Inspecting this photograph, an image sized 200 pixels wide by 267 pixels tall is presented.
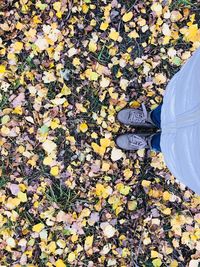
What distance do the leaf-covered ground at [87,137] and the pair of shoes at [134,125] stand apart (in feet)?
0.17

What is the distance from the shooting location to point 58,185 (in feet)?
7.31

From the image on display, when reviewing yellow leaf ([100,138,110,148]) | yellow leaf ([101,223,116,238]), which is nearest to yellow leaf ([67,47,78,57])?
yellow leaf ([100,138,110,148])

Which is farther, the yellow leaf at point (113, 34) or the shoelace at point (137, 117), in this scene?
the yellow leaf at point (113, 34)

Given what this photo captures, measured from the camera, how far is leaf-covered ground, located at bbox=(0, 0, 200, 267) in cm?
221

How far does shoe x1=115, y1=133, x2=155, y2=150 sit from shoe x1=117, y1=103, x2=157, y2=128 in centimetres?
5

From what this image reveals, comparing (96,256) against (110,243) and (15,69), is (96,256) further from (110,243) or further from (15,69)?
(15,69)


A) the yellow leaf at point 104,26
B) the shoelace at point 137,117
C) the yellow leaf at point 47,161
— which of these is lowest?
the yellow leaf at point 47,161

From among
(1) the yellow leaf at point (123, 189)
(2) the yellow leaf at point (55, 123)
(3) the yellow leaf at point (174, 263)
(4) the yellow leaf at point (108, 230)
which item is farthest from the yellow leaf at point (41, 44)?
(3) the yellow leaf at point (174, 263)

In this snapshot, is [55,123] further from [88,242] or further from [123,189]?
[88,242]

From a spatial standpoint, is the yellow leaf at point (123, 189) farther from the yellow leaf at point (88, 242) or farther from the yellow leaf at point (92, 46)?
the yellow leaf at point (92, 46)

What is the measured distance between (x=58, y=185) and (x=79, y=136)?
0.25m

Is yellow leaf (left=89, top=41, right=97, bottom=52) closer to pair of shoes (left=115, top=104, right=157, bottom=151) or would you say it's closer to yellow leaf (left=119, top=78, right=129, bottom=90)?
yellow leaf (left=119, top=78, right=129, bottom=90)

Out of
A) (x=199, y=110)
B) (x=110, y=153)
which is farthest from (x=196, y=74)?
(x=110, y=153)

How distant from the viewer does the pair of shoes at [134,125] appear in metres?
2.20
